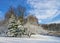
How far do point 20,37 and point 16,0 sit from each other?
Result: 73 cm

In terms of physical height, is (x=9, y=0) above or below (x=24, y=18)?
above

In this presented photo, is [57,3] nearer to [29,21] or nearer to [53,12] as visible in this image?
[53,12]

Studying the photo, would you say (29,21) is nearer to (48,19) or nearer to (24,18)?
A: (24,18)

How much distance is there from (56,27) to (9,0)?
1057mm

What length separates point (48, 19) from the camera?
11.4 feet

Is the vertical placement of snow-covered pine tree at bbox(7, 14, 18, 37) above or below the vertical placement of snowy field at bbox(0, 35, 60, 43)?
above

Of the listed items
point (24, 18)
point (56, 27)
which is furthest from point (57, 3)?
point (24, 18)

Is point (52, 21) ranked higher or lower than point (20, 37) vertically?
higher

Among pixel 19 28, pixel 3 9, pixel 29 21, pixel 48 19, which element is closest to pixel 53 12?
pixel 48 19

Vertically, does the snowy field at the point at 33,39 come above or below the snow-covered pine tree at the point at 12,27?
below

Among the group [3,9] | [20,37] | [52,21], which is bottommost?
[20,37]

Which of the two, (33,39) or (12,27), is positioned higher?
(12,27)

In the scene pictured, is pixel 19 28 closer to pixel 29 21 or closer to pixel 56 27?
pixel 29 21

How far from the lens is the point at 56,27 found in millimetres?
3430
